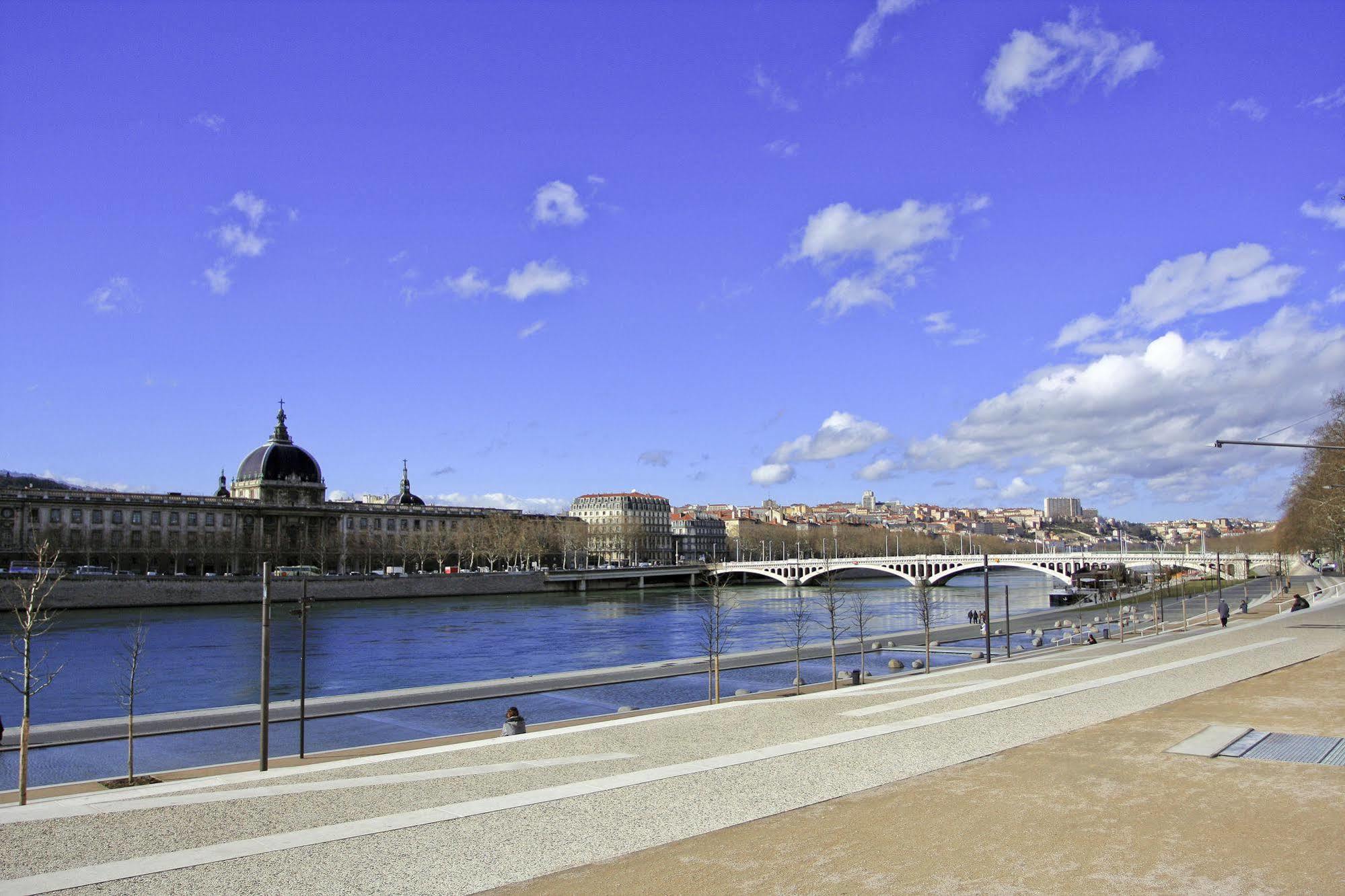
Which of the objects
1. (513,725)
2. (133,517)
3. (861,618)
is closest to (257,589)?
(133,517)

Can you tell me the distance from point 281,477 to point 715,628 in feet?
323

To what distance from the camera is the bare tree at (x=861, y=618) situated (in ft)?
113

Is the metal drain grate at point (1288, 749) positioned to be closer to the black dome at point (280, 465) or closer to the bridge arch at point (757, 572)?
the bridge arch at point (757, 572)

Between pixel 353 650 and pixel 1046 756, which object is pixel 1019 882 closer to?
pixel 1046 756

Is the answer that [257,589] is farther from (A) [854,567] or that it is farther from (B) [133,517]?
(A) [854,567]

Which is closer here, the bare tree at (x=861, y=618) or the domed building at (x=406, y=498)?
the bare tree at (x=861, y=618)

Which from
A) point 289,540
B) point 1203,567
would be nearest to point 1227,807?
point 1203,567

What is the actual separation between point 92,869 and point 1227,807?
879 centimetres

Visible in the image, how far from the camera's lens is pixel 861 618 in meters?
38.2

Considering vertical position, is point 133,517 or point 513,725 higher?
point 133,517

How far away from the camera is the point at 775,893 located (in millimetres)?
6617

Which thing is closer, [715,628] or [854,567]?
[715,628]

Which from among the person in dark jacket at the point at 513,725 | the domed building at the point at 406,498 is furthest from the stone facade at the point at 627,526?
the person in dark jacket at the point at 513,725

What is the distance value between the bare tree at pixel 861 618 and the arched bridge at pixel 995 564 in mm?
4621
